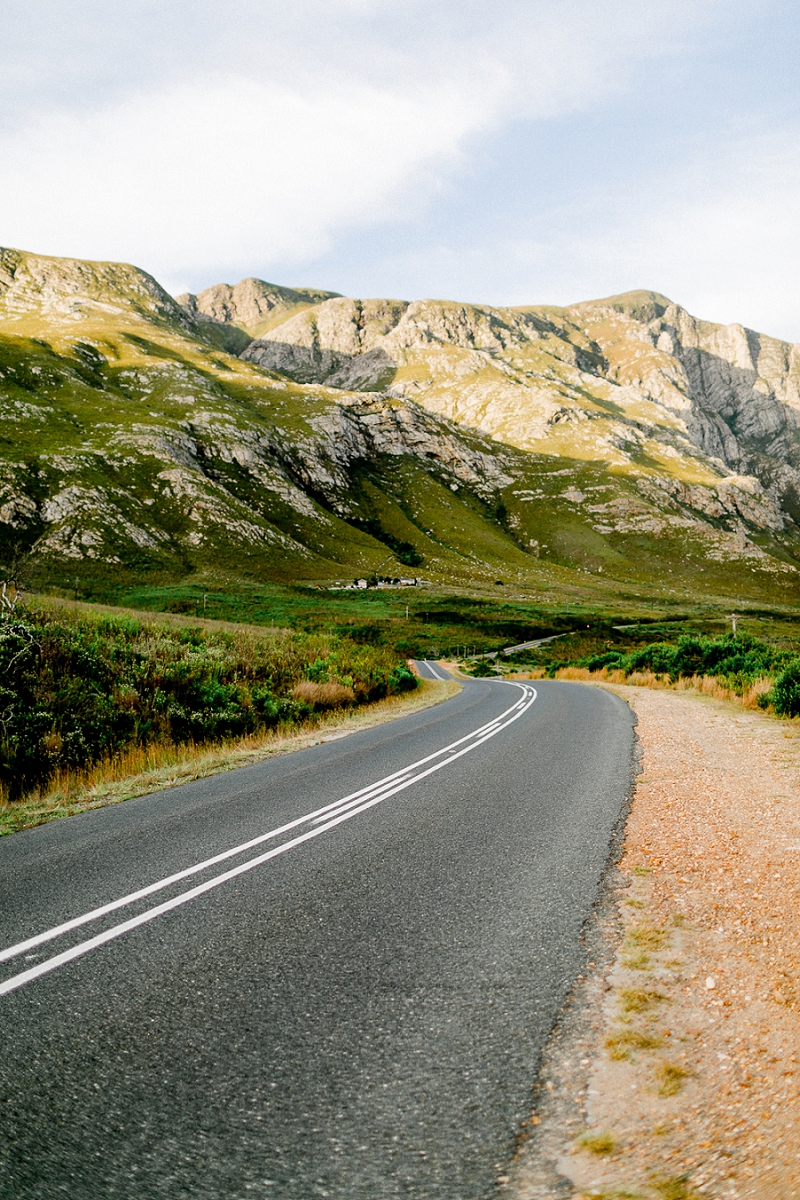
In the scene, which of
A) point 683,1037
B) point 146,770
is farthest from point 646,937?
point 146,770

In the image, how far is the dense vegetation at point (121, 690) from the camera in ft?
34.8

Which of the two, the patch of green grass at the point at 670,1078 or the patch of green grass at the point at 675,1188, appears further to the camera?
the patch of green grass at the point at 670,1078

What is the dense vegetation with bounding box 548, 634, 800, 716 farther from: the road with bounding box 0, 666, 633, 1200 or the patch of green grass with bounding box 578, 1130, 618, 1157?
the patch of green grass with bounding box 578, 1130, 618, 1157

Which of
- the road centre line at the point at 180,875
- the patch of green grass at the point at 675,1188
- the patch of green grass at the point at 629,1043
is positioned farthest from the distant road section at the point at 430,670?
the patch of green grass at the point at 675,1188

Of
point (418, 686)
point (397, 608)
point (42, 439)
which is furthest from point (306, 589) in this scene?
point (418, 686)

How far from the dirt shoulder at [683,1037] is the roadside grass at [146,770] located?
729 centimetres

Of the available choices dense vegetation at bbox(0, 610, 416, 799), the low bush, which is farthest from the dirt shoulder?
the low bush

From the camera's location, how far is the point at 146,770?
36.7ft

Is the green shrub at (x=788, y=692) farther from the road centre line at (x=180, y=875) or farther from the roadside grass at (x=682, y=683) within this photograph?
the road centre line at (x=180, y=875)

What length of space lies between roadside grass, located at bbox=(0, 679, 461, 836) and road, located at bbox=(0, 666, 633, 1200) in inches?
41.6

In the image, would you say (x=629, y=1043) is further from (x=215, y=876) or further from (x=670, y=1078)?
(x=215, y=876)

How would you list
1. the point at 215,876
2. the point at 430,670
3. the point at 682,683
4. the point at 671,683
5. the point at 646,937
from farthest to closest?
the point at 430,670 < the point at 671,683 < the point at 682,683 < the point at 215,876 < the point at 646,937

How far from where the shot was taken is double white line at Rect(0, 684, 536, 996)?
4254mm

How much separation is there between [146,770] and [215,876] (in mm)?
6166
